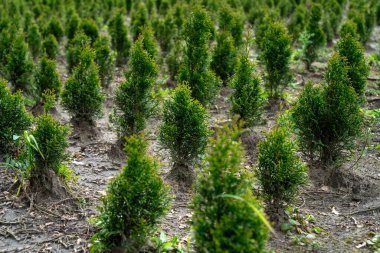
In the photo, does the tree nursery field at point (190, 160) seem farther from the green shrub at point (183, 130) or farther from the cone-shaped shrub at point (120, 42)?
the cone-shaped shrub at point (120, 42)

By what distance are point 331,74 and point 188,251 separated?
365cm

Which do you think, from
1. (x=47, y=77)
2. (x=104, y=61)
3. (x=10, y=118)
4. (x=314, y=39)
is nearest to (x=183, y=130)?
(x=10, y=118)

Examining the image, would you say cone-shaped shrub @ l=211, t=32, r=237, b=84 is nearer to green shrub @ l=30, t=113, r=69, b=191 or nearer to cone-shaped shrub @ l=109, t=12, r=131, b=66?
cone-shaped shrub @ l=109, t=12, r=131, b=66

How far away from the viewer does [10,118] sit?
773 centimetres

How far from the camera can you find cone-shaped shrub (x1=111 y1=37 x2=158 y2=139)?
8594mm

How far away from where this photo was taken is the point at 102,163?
27.7ft

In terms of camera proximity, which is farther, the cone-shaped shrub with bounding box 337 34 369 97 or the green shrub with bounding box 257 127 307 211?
the cone-shaped shrub with bounding box 337 34 369 97

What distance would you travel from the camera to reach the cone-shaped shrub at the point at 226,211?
4.41m

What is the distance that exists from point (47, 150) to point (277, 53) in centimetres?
545

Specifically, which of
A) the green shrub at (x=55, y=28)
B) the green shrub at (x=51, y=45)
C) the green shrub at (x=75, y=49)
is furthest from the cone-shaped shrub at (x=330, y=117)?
the green shrub at (x=55, y=28)

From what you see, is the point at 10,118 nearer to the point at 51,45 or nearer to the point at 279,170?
the point at 279,170

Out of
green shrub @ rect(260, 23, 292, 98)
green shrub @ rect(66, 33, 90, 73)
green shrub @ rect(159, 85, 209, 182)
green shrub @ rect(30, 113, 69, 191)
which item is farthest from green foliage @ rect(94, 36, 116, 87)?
green shrub @ rect(30, 113, 69, 191)

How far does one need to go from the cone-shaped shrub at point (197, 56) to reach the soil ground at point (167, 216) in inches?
48.2

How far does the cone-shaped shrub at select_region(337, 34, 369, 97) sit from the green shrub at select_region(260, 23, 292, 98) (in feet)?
3.65
